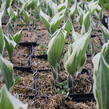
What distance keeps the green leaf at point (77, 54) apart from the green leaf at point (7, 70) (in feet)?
0.94

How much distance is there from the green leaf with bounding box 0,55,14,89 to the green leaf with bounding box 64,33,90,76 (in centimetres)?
29

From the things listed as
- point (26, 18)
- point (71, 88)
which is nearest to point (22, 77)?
point (71, 88)

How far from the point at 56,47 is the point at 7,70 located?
1.06ft

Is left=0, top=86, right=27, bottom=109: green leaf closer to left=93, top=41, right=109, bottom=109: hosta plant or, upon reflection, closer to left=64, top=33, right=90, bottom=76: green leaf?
left=93, top=41, right=109, bottom=109: hosta plant

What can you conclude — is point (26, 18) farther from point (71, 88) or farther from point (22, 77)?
point (71, 88)

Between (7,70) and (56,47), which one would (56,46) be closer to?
(56,47)

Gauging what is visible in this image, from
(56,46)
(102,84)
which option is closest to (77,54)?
(56,46)

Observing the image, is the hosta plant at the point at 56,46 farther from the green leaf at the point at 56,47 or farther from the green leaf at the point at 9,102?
the green leaf at the point at 9,102

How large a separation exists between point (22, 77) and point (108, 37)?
605mm

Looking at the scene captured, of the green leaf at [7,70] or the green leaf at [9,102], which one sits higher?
the green leaf at [9,102]

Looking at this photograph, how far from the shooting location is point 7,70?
1301 millimetres

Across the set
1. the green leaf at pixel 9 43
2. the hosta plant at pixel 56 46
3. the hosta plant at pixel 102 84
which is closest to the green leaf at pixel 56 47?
the hosta plant at pixel 56 46

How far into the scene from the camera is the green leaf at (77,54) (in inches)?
54.3

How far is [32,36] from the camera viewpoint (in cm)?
265
